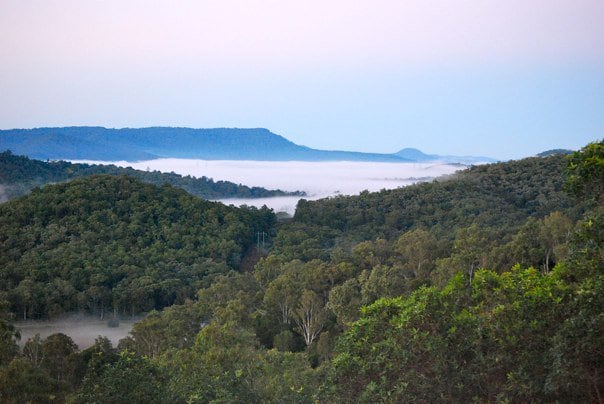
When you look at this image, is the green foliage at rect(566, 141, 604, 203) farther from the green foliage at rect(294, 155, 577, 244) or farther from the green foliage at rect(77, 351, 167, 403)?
the green foliage at rect(294, 155, 577, 244)

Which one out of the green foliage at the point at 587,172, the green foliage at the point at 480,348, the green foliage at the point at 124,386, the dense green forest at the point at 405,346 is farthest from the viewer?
the green foliage at the point at 124,386

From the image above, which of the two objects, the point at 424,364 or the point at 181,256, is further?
the point at 181,256

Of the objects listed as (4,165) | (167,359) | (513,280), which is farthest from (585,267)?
(4,165)

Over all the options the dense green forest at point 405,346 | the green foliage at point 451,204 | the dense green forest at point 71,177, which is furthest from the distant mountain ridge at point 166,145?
the dense green forest at point 405,346

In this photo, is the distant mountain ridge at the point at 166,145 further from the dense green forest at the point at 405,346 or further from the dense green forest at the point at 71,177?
the dense green forest at the point at 405,346

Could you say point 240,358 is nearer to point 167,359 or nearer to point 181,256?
point 167,359

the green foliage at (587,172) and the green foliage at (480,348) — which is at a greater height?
the green foliage at (587,172)
